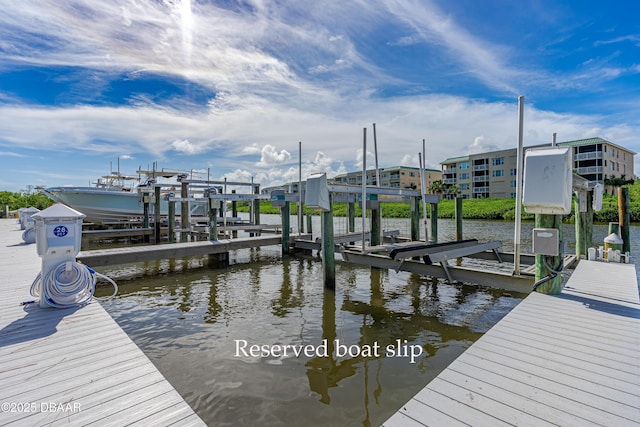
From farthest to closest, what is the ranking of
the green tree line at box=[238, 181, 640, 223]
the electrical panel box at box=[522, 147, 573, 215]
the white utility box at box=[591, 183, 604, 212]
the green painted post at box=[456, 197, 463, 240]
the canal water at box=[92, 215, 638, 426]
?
the green tree line at box=[238, 181, 640, 223]
the green painted post at box=[456, 197, 463, 240]
the white utility box at box=[591, 183, 604, 212]
the electrical panel box at box=[522, 147, 573, 215]
the canal water at box=[92, 215, 638, 426]

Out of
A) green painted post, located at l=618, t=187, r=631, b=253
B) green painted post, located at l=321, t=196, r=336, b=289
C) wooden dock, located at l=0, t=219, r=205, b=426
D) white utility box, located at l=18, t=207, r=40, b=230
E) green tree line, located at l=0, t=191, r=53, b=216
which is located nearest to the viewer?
wooden dock, located at l=0, t=219, r=205, b=426

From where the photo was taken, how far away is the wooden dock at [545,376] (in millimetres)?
2545

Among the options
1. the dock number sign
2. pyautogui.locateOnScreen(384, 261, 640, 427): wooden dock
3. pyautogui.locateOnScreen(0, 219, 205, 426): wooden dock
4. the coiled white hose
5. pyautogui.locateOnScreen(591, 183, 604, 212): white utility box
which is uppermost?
pyautogui.locateOnScreen(591, 183, 604, 212): white utility box

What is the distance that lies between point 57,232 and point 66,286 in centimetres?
91

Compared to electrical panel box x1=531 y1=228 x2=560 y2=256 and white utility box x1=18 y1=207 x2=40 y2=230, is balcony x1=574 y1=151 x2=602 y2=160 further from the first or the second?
white utility box x1=18 y1=207 x2=40 y2=230

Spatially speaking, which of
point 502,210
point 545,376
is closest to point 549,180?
point 545,376

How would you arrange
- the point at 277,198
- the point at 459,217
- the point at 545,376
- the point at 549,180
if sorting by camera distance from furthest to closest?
the point at 459,217, the point at 277,198, the point at 549,180, the point at 545,376

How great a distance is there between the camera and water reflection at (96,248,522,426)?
4.43 meters

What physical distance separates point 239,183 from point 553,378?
2601 centimetres

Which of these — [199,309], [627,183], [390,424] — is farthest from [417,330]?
[627,183]

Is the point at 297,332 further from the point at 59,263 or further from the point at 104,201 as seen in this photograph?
the point at 104,201

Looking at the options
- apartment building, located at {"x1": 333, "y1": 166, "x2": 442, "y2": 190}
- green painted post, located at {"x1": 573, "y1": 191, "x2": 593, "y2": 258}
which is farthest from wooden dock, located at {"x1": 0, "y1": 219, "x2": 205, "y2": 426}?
apartment building, located at {"x1": 333, "y1": 166, "x2": 442, "y2": 190}

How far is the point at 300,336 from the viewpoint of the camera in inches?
259

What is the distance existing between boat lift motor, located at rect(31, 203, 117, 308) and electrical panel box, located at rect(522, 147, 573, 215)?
24.0ft
